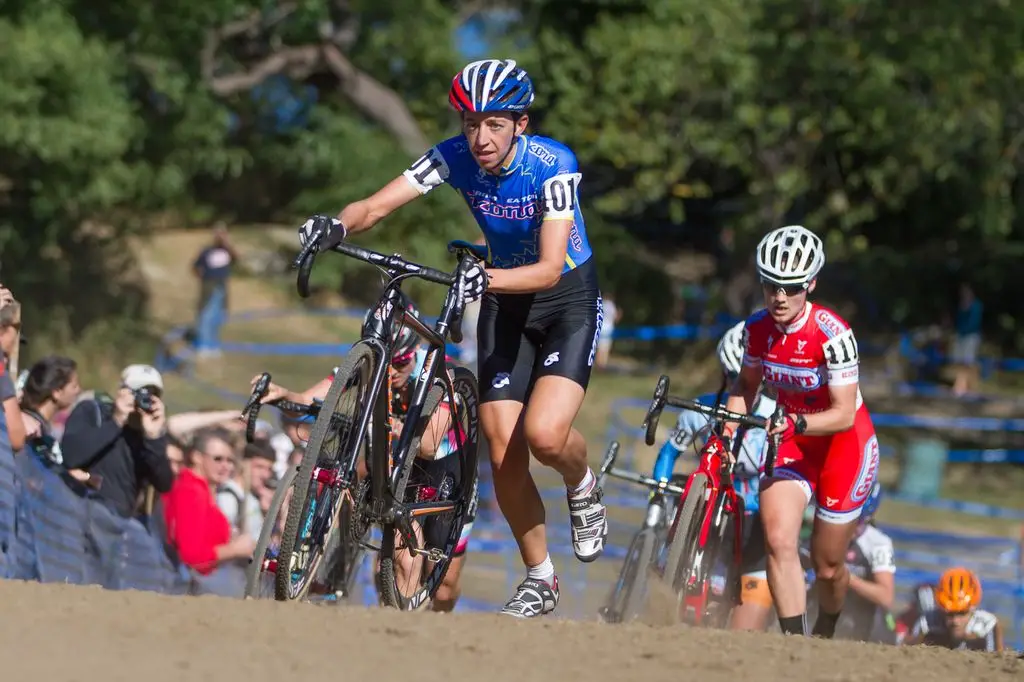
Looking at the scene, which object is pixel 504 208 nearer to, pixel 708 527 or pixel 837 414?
pixel 837 414

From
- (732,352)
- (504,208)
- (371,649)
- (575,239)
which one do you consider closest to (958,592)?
(732,352)

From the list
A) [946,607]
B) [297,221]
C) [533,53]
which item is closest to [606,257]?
[533,53]

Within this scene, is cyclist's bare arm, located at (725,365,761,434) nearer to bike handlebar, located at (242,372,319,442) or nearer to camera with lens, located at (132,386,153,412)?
bike handlebar, located at (242,372,319,442)

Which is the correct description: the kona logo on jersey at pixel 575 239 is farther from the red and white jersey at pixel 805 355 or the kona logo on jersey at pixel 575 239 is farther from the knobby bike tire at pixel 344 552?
the knobby bike tire at pixel 344 552

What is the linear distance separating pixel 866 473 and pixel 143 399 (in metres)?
4.07

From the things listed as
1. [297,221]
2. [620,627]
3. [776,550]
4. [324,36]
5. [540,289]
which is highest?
[324,36]

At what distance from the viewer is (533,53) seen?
2903 centimetres

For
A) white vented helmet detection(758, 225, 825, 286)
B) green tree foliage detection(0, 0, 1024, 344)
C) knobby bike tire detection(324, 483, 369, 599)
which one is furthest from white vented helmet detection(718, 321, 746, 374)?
green tree foliage detection(0, 0, 1024, 344)

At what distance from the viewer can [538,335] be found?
26.2ft

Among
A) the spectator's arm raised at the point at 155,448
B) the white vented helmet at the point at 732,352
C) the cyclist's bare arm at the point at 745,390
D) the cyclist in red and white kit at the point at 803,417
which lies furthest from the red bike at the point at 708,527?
the spectator's arm raised at the point at 155,448

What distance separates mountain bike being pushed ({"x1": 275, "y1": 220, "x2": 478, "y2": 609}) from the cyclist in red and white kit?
1.66 meters

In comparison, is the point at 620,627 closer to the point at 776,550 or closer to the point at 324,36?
the point at 776,550

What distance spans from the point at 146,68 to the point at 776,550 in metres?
16.9

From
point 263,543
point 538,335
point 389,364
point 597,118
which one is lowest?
point 263,543
